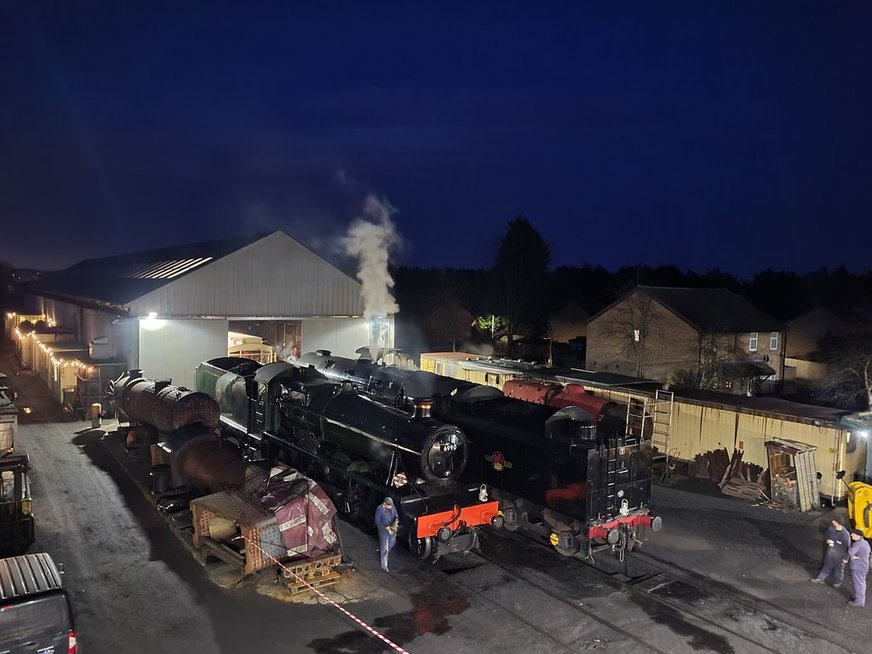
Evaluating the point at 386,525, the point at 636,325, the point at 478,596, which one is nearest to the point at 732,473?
the point at 478,596

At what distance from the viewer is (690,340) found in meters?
31.8

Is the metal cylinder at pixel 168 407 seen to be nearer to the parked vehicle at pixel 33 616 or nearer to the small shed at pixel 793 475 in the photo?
the parked vehicle at pixel 33 616

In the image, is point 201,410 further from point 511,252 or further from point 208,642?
point 511,252

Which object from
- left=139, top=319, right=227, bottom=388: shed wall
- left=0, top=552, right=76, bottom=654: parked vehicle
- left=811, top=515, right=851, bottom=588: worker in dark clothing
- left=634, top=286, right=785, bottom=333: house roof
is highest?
left=634, top=286, right=785, bottom=333: house roof

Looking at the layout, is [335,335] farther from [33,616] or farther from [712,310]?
[33,616]

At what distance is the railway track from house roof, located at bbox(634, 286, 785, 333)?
2214 cm

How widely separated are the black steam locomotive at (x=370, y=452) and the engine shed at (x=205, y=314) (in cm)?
623

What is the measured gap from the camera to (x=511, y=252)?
5338 cm

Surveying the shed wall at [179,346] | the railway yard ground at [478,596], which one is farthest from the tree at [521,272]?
the railway yard ground at [478,596]

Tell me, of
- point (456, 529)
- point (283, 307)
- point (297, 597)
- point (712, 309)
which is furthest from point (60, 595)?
point (712, 309)

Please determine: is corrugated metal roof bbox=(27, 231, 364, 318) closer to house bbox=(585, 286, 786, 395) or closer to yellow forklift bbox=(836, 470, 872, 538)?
house bbox=(585, 286, 786, 395)

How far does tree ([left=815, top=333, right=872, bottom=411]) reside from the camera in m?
26.0

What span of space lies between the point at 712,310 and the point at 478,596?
27.8 m

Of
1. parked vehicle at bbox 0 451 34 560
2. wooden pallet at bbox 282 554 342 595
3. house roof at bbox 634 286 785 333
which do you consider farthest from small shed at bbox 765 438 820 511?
parked vehicle at bbox 0 451 34 560
